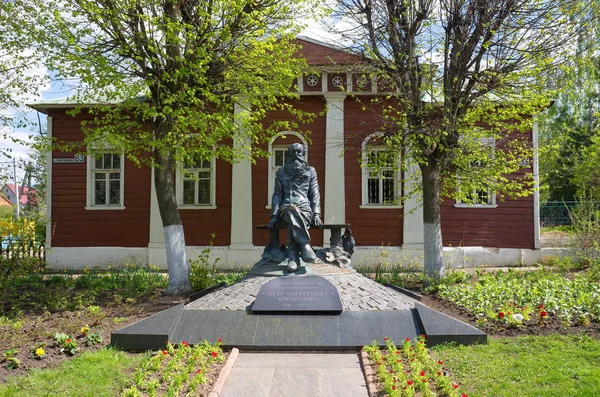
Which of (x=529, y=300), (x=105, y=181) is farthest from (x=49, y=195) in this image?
(x=529, y=300)

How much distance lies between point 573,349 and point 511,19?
6651mm

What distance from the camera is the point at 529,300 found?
26.2 feet

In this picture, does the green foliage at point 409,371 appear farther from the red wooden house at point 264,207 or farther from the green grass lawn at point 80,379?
the red wooden house at point 264,207

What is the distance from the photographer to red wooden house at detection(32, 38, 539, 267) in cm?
1458

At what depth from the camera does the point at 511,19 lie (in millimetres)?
9945

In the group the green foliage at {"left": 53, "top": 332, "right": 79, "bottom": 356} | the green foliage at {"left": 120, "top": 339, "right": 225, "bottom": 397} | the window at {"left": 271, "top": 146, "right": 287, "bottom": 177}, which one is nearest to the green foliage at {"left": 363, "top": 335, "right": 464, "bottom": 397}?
the green foliage at {"left": 120, "top": 339, "right": 225, "bottom": 397}

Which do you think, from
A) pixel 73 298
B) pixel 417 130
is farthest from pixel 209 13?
pixel 73 298

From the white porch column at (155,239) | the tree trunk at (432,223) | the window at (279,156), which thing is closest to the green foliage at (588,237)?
the tree trunk at (432,223)

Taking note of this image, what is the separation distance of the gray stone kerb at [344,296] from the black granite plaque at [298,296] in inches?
8.1

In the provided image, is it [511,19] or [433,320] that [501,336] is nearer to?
[433,320]

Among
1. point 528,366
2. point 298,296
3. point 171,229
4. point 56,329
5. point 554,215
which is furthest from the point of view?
point 554,215

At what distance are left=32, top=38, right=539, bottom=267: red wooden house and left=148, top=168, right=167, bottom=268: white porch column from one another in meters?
0.03

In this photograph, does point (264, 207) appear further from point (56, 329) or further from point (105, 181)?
point (56, 329)

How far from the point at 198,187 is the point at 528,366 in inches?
449
